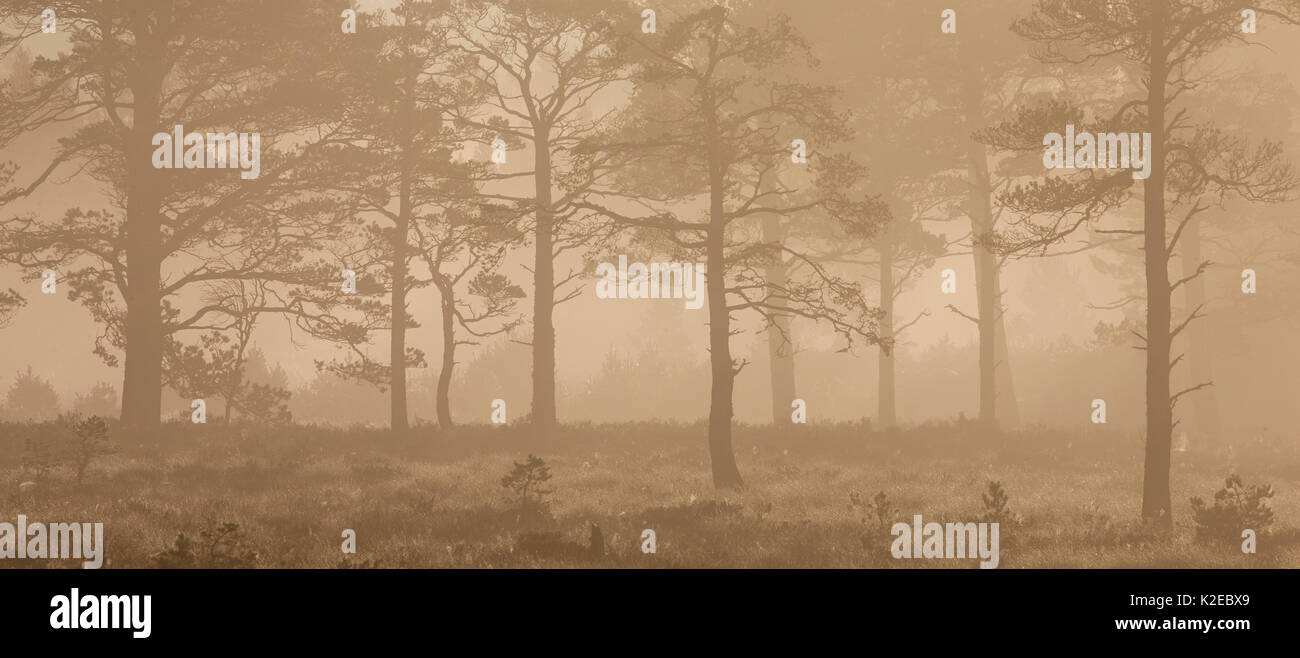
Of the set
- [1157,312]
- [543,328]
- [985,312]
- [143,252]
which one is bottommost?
[1157,312]

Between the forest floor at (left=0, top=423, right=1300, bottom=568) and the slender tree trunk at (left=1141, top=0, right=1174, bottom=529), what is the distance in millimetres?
620

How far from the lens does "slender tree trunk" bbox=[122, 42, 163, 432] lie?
21203 mm

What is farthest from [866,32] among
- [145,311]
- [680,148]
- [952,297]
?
[952,297]

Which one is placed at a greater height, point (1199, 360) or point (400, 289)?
point (400, 289)

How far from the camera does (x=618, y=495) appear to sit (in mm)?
16297

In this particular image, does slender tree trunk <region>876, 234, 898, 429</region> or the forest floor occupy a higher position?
slender tree trunk <region>876, 234, 898, 429</region>

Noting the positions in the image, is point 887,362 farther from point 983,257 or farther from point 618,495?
point 618,495

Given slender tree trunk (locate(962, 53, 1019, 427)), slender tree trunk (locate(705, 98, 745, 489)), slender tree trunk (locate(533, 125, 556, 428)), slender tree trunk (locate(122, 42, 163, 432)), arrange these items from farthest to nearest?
slender tree trunk (locate(962, 53, 1019, 427)), slender tree trunk (locate(533, 125, 556, 428)), slender tree trunk (locate(122, 42, 163, 432)), slender tree trunk (locate(705, 98, 745, 489))

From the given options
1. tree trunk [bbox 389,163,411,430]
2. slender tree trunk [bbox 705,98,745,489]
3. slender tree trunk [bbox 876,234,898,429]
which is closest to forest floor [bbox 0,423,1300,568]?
slender tree trunk [bbox 705,98,745,489]

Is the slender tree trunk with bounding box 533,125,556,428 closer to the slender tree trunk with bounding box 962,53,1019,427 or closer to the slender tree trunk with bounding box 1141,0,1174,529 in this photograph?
the slender tree trunk with bounding box 962,53,1019,427

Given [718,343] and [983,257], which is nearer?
[718,343]

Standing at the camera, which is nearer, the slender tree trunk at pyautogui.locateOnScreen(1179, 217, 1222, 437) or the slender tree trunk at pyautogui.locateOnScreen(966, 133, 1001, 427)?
the slender tree trunk at pyautogui.locateOnScreen(966, 133, 1001, 427)

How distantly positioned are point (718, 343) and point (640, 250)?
10.6 meters

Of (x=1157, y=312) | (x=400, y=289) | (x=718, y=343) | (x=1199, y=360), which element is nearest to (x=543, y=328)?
(x=400, y=289)
